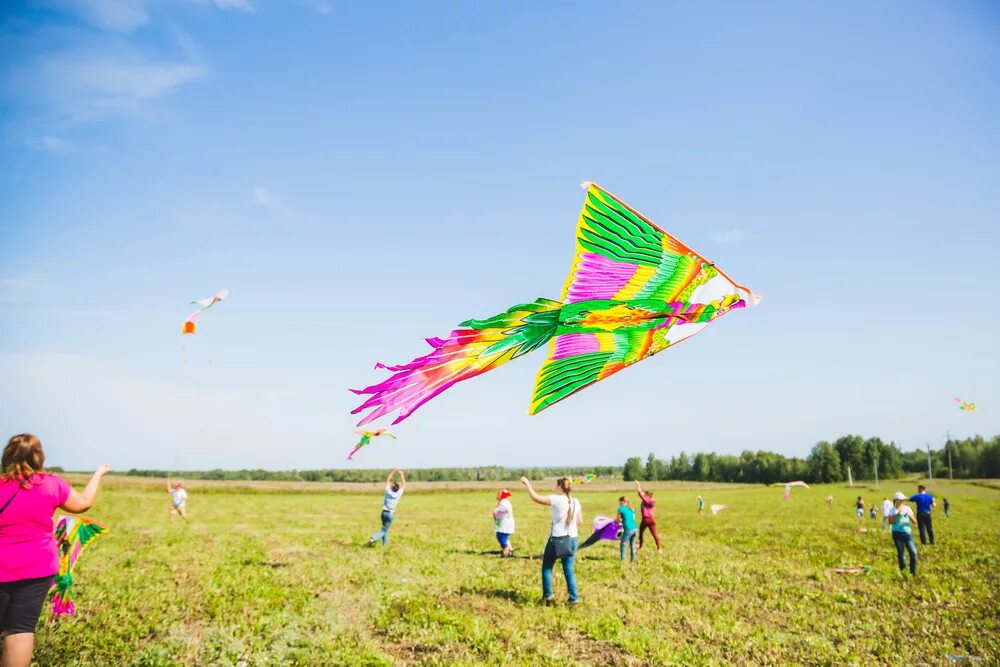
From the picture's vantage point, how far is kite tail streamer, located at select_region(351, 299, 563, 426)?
6.91ft

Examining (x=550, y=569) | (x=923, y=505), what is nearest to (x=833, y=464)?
(x=923, y=505)

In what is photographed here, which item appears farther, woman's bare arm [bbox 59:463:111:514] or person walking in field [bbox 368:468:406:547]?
person walking in field [bbox 368:468:406:547]

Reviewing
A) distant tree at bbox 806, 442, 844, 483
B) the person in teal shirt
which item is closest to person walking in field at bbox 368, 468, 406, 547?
the person in teal shirt

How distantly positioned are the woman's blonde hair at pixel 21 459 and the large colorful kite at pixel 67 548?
403cm

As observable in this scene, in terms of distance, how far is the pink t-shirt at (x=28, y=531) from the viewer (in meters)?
3.85

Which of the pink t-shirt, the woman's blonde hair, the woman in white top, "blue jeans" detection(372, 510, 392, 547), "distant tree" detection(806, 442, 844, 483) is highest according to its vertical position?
the woman's blonde hair

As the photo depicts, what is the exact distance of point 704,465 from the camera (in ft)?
336

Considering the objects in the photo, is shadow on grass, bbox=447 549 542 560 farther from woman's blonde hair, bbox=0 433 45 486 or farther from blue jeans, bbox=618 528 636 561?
woman's blonde hair, bbox=0 433 45 486

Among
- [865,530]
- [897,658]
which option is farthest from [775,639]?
[865,530]

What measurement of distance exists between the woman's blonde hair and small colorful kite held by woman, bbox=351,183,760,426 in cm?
363

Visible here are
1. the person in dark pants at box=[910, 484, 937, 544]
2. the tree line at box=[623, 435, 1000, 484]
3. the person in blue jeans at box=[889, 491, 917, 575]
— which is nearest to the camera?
the person in blue jeans at box=[889, 491, 917, 575]

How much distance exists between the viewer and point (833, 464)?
103750 millimetres

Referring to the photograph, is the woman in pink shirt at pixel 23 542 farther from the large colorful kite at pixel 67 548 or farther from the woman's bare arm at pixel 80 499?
the large colorful kite at pixel 67 548

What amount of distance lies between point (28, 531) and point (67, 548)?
15.1 ft
